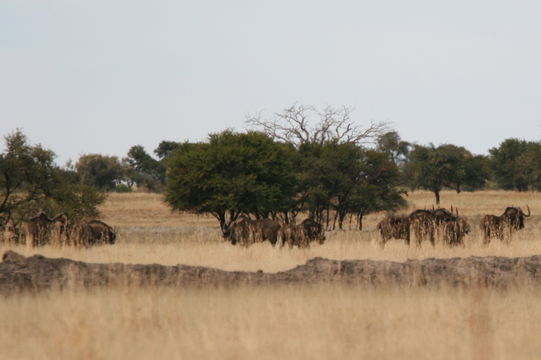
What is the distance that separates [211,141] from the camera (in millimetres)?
41281

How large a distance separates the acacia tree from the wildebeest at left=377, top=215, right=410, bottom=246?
479 inches

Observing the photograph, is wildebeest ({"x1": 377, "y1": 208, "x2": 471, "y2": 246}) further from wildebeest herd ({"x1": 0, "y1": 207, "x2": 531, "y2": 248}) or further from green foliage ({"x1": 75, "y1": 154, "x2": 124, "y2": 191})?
green foliage ({"x1": 75, "y1": 154, "x2": 124, "y2": 191})

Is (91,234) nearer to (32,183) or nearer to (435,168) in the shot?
(32,183)

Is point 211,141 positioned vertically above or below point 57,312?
above

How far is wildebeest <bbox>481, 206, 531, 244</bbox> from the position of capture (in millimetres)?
26266

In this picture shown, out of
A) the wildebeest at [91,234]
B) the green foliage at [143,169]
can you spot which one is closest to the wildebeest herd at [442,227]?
the wildebeest at [91,234]

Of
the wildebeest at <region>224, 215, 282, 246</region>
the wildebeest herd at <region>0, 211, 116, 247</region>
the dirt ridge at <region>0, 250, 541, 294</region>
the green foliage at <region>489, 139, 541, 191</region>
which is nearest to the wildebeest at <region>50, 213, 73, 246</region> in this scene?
the wildebeest herd at <region>0, 211, 116, 247</region>

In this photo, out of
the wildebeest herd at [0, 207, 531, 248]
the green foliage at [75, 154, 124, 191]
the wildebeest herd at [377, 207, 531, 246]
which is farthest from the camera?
the green foliage at [75, 154, 124, 191]

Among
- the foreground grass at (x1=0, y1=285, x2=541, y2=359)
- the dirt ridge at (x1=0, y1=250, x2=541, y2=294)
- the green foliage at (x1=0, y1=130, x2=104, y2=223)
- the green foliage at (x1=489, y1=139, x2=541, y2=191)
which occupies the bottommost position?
the foreground grass at (x1=0, y1=285, x2=541, y2=359)

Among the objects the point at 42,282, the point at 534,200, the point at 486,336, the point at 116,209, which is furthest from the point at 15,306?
the point at 534,200

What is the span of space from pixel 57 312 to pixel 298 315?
360 centimetres

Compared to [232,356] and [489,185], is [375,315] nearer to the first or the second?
[232,356]

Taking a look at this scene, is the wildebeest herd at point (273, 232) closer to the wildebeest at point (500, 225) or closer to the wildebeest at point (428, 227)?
the wildebeest at point (428, 227)

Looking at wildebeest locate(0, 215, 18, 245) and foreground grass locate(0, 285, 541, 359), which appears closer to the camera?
foreground grass locate(0, 285, 541, 359)
